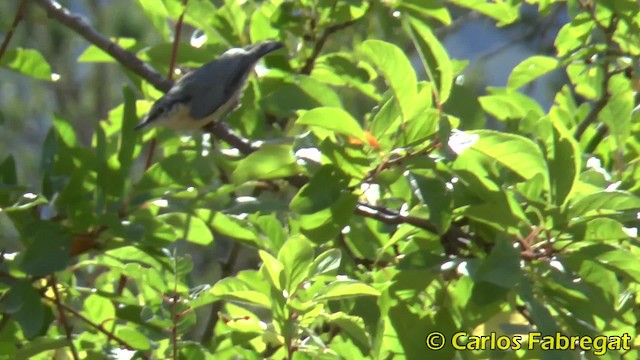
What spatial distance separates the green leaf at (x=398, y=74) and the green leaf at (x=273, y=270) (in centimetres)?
23

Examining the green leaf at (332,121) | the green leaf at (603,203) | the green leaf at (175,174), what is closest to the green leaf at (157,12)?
the green leaf at (175,174)

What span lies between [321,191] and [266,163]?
0.31 feet

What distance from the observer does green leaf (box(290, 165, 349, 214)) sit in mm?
1219

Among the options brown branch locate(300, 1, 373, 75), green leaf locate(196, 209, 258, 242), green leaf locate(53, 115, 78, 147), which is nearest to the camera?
green leaf locate(196, 209, 258, 242)

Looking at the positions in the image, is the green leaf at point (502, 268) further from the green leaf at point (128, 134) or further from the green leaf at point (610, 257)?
the green leaf at point (128, 134)

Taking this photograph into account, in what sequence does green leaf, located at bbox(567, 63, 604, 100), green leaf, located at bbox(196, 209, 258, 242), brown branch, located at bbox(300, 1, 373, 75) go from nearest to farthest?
1. green leaf, located at bbox(196, 209, 258, 242)
2. brown branch, located at bbox(300, 1, 373, 75)
3. green leaf, located at bbox(567, 63, 604, 100)

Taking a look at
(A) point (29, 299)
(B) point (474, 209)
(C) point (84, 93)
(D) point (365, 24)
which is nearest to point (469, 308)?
(B) point (474, 209)

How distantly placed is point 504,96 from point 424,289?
1.51 ft

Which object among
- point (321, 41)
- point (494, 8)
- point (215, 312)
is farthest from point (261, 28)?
point (215, 312)

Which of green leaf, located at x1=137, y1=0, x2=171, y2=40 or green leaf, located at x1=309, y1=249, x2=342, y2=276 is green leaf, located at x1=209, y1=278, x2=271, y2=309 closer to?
green leaf, located at x1=309, y1=249, x2=342, y2=276

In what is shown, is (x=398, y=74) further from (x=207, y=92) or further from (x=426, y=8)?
(x=207, y=92)

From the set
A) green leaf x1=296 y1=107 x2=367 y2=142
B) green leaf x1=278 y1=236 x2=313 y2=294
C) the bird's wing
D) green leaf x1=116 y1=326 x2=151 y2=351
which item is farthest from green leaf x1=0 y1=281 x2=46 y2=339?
the bird's wing

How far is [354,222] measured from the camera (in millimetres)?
1512

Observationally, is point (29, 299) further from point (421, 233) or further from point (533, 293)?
point (533, 293)
